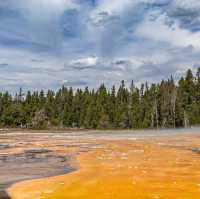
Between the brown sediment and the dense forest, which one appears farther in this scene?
the dense forest

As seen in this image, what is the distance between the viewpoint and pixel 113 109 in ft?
397

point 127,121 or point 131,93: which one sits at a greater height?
point 131,93

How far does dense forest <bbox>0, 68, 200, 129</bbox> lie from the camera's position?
111438 millimetres

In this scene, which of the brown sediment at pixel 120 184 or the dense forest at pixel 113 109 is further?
the dense forest at pixel 113 109

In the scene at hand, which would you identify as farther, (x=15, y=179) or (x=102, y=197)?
(x=15, y=179)

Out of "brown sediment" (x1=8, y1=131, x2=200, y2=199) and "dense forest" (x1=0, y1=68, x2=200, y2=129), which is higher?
"dense forest" (x1=0, y1=68, x2=200, y2=129)

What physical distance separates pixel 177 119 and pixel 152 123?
7123 mm

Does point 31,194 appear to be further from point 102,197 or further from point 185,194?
point 185,194

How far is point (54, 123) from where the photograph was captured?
116750 millimetres

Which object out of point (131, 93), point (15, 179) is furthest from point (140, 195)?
point (131, 93)

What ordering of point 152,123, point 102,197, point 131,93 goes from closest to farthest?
point 102,197 < point 152,123 < point 131,93

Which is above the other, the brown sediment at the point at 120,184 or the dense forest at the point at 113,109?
the dense forest at the point at 113,109

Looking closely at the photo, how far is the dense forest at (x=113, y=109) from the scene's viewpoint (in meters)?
111

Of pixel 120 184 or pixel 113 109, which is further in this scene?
pixel 113 109
